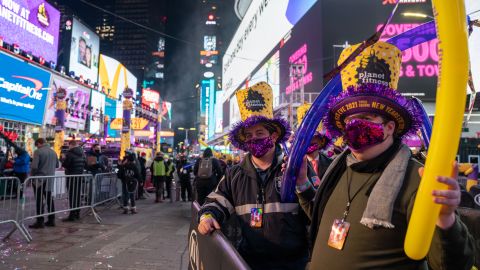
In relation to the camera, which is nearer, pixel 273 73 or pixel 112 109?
pixel 273 73

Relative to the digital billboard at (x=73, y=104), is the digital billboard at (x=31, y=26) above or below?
above

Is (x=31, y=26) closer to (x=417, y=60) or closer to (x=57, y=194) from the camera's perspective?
(x=57, y=194)

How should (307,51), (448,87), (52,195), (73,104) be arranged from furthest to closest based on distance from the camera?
(73,104) < (307,51) < (52,195) < (448,87)

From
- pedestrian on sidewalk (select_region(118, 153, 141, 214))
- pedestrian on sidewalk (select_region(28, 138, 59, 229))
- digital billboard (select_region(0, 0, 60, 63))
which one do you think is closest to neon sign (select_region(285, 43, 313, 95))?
pedestrian on sidewalk (select_region(118, 153, 141, 214))

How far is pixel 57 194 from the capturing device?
8.95 metres

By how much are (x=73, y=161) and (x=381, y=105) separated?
8.66m

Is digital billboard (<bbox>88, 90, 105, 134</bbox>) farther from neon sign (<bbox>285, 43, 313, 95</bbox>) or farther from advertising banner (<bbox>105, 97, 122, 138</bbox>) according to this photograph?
neon sign (<bbox>285, 43, 313, 95</bbox>)

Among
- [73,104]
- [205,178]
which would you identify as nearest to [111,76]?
[73,104]

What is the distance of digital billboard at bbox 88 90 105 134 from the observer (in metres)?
35.6

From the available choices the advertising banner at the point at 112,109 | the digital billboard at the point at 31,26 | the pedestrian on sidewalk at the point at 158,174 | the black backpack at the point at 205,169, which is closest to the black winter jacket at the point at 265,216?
the black backpack at the point at 205,169

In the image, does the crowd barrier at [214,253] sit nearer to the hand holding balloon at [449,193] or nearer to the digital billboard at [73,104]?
the hand holding balloon at [449,193]

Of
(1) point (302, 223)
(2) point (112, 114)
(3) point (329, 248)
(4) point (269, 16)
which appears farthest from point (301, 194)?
(2) point (112, 114)

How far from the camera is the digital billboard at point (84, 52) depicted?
109ft

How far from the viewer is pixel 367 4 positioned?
24.9 meters
